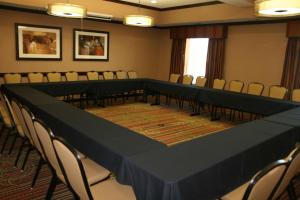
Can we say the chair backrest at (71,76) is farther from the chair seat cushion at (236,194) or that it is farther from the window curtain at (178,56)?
the chair seat cushion at (236,194)

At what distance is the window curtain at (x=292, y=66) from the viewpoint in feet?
19.4

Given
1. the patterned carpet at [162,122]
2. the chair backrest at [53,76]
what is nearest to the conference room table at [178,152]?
the patterned carpet at [162,122]

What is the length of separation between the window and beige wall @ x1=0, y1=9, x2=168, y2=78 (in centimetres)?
144

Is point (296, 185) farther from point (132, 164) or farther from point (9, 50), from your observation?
point (9, 50)

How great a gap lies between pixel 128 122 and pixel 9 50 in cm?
362

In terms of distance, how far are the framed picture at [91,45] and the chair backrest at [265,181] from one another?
672cm

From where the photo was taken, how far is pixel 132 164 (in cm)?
176

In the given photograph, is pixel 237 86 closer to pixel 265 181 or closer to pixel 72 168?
pixel 265 181

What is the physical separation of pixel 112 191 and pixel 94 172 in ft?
1.10

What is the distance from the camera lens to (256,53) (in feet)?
22.0

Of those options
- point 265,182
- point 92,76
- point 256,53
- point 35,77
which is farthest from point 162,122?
point 265,182

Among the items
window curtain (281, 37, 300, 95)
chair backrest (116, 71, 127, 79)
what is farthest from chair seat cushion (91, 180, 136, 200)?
chair backrest (116, 71, 127, 79)

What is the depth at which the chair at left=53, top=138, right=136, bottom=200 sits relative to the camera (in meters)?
1.63

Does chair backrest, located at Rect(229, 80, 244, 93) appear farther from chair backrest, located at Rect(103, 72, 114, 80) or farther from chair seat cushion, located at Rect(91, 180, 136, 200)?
chair seat cushion, located at Rect(91, 180, 136, 200)
